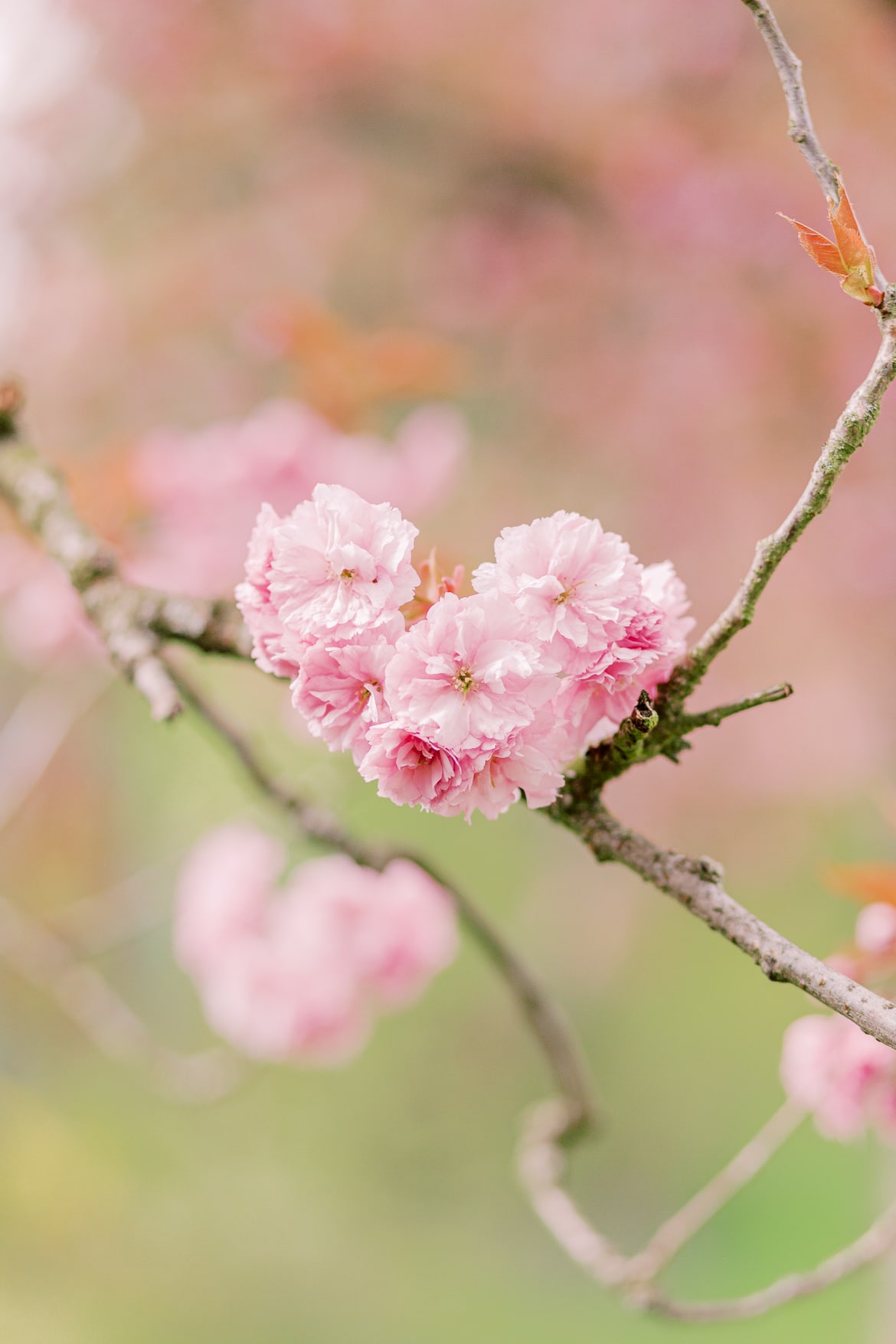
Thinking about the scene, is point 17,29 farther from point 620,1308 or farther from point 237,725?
point 620,1308

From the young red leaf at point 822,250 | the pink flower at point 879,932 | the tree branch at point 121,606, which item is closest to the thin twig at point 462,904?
the tree branch at point 121,606

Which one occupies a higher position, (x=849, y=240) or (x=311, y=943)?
(x=849, y=240)

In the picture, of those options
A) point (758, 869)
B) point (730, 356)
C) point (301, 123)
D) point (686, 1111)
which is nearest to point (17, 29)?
point (301, 123)

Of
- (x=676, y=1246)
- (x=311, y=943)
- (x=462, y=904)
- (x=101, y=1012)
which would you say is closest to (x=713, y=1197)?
(x=676, y=1246)

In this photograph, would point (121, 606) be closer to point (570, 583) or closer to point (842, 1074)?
point (570, 583)

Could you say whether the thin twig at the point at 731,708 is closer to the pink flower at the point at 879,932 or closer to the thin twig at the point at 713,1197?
the pink flower at the point at 879,932

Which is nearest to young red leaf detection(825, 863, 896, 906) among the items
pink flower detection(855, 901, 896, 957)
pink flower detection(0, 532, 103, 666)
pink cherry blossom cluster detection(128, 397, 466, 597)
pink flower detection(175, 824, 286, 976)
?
pink flower detection(855, 901, 896, 957)
